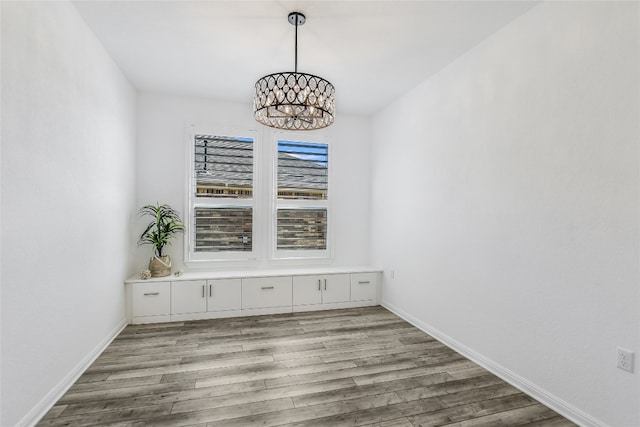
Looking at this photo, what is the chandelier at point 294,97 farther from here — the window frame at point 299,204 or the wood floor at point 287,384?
the wood floor at point 287,384

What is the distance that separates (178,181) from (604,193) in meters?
4.10

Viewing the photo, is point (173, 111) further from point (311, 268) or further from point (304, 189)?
point (311, 268)

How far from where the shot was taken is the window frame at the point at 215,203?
4.08 meters

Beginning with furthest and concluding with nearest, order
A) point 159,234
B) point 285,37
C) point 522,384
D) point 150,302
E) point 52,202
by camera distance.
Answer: point 159,234 → point 150,302 → point 285,37 → point 522,384 → point 52,202

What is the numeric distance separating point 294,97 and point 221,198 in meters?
2.35

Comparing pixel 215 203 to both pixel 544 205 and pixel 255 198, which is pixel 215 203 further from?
pixel 544 205

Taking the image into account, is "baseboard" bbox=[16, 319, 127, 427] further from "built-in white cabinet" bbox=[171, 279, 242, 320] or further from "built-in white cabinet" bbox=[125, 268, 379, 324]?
"built-in white cabinet" bbox=[171, 279, 242, 320]

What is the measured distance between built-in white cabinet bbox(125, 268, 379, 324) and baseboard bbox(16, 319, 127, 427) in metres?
0.58

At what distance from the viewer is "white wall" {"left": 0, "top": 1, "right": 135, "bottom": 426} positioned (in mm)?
1695

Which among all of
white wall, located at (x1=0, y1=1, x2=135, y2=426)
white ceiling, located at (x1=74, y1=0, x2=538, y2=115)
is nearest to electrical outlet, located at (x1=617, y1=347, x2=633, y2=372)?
white ceiling, located at (x1=74, y1=0, x2=538, y2=115)

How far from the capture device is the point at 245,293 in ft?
12.6

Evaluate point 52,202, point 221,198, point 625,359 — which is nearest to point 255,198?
point 221,198

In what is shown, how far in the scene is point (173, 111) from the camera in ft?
13.2

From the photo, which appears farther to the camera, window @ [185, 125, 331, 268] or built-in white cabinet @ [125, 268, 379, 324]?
window @ [185, 125, 331, 268]
